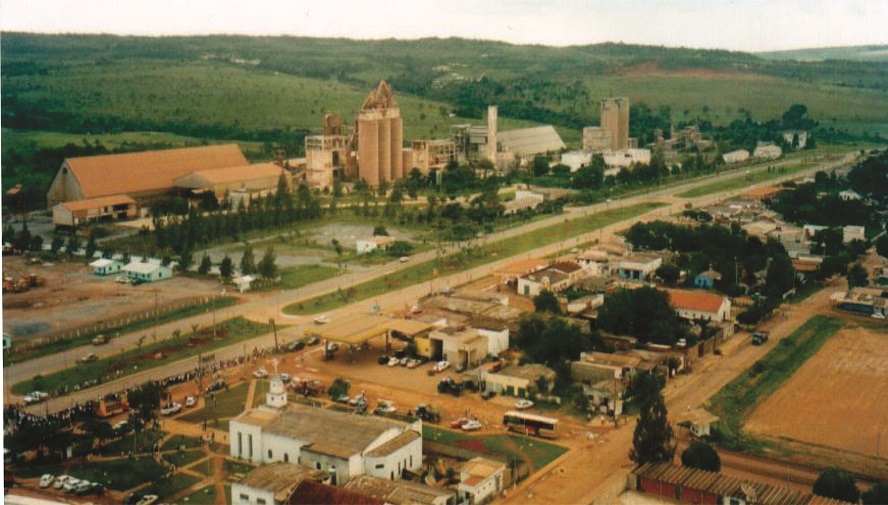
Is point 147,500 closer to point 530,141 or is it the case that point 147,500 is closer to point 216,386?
point 216,386

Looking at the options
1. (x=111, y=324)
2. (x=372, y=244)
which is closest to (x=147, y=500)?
(x=111, y=324)

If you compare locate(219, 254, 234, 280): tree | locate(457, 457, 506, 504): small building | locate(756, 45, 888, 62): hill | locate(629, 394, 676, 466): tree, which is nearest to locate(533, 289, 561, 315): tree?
locate(629, 394, 676, 466): tree

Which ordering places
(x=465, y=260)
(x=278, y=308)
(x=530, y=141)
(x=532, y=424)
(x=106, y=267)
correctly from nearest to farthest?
(x=532, y=424)
(x=278, y=308)
(x=106, y=267)
(x=465, y=260)
(x=530, y=141)

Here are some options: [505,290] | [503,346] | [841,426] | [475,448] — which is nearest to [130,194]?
[505,290]

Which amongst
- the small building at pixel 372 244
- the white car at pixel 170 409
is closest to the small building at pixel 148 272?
the small building at pixel 372 244

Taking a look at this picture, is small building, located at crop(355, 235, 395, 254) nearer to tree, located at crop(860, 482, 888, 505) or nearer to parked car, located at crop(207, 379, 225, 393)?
parked car, located at crop(207, 379, 225, 393)

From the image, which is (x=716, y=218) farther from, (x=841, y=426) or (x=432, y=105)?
(x=432, y=105)

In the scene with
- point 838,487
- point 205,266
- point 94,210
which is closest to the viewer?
point 838,487
